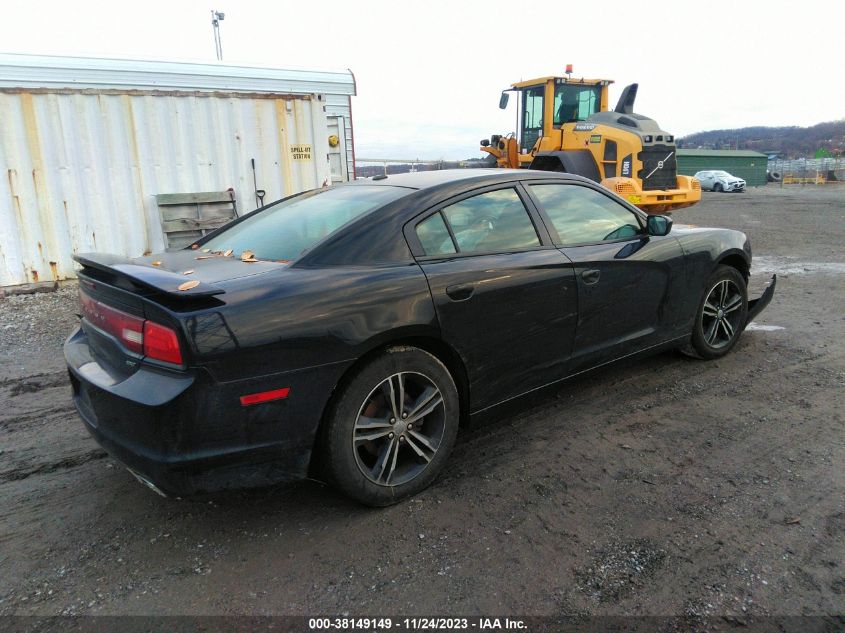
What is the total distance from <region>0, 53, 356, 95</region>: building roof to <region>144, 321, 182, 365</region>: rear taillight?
8191 mm

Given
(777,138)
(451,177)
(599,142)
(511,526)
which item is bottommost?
(511,526)

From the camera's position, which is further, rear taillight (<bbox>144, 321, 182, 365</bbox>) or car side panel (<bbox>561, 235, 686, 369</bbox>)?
A: car side panel (<bbox>561, 235, 686, 369</bbox>)

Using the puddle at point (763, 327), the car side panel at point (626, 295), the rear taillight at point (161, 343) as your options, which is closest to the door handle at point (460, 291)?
the car side panel at point (626, 295)

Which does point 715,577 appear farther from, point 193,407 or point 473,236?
point 193,407

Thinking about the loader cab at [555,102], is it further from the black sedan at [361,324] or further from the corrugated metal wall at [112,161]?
the black sedan at [361,324]

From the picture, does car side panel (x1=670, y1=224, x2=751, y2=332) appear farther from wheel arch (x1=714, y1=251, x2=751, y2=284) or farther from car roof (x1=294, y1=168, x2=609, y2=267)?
car roof (x1=294, y1=168, x2=609, y2=267)

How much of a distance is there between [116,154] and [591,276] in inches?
272

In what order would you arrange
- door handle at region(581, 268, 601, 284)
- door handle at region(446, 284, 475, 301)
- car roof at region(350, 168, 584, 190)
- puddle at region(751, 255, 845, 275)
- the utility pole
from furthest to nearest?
the utility pole
puddle at region(751, 255, 845, 275)
door handle at region(581, 268, 601, 284)
car roof at region(350, 168, 584, 190)
door handle at region(446, 284, 475, 301)

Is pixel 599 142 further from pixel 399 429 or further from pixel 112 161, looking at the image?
pixel 399 429

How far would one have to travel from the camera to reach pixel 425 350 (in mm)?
2891

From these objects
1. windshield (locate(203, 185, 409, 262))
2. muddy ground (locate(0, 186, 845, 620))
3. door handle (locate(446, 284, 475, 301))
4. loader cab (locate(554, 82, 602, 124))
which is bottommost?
muddy ground (locate(0, 186, 845, 620))

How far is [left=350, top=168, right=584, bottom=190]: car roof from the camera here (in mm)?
3293

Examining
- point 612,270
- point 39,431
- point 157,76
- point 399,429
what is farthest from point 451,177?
point 157,76

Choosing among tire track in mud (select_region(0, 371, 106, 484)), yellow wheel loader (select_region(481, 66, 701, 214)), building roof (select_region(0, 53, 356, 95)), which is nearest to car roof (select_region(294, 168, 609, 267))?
tire track in mud (select_region(0, 371, 106, 484))
